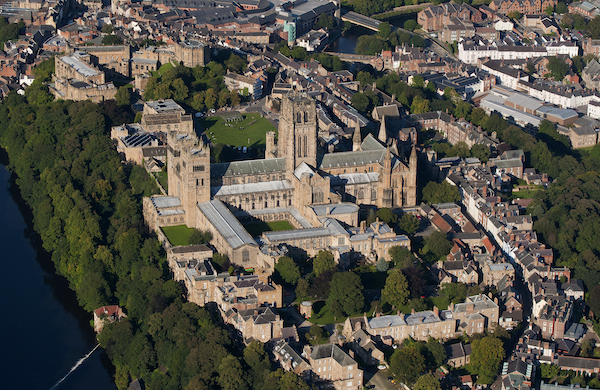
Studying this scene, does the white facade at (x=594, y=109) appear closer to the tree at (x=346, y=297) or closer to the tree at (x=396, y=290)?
the tree at (x=396, y=290)

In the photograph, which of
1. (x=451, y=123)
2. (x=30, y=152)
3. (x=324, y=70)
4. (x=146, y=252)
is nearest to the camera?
(x=146, y=252)

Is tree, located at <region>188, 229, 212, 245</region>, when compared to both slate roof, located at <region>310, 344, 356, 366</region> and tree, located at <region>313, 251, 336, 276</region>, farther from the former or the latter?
slate roof, located at <region>310, 344, 356, 366</region>

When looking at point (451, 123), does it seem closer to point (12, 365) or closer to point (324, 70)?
point (324, 70)

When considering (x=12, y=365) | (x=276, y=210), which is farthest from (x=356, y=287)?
(x=12, y=365)

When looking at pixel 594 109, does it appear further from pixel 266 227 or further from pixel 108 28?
pixel 108 28

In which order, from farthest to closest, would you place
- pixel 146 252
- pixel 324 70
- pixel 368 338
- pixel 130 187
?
pixel 324 70 → pixel 130 187 → pixel 146 252 → pixel 368 338

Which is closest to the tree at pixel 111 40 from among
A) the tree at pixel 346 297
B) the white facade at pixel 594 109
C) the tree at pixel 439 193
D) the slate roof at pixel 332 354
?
the tree at pixel 439 193

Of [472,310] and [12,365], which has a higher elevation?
[472,310]
